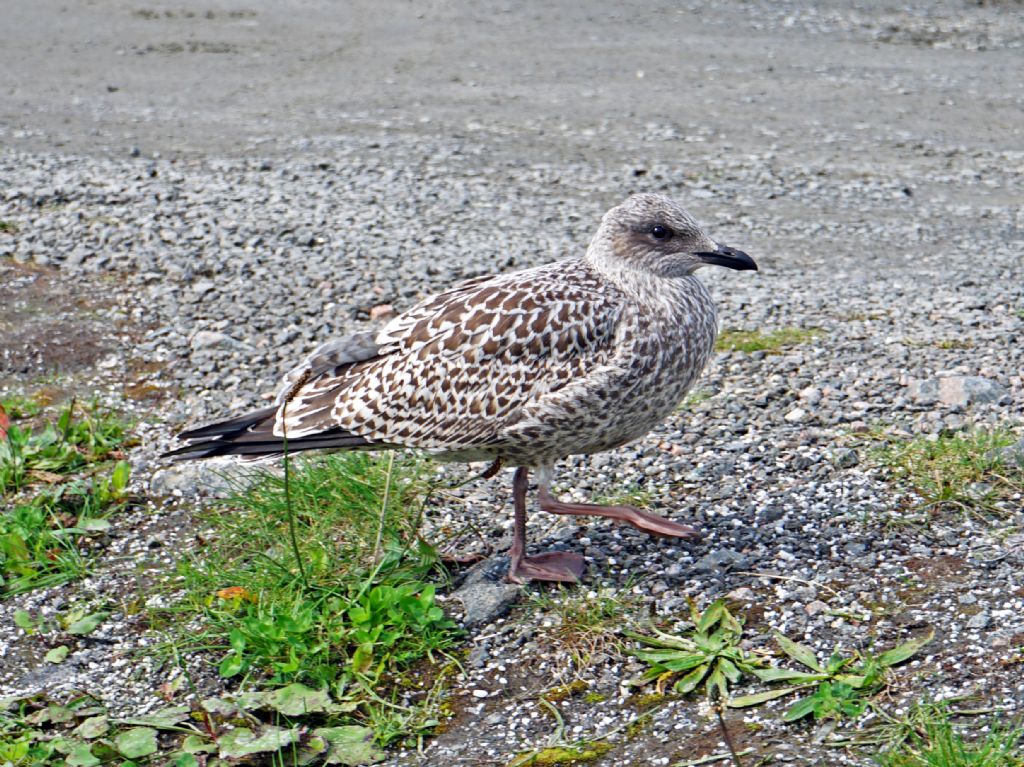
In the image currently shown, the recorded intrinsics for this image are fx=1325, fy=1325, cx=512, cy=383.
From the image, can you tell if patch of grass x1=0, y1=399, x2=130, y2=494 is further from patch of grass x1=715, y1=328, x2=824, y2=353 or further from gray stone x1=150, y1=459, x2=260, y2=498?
patch of grass x1=715, y1=328, x2=824, y2=353

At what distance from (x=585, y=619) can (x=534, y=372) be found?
3.17 feet

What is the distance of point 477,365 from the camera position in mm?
5238

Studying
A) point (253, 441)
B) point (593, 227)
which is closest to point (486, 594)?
point (253, 441)

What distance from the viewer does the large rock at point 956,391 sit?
6.37m

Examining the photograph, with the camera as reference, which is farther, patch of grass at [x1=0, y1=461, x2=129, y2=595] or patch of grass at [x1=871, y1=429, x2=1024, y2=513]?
patch of grass at [x1=0, y1=461, x2=129, y2=595]

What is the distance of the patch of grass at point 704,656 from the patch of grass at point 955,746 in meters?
0.64

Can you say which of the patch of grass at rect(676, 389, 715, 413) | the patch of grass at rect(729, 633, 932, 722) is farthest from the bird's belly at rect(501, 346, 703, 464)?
the patch of grass at rect(676, 389, 715, 413)

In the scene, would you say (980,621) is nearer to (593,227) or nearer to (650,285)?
(650,285)

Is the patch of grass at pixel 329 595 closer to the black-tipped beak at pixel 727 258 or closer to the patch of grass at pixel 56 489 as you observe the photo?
the patch of grass at pixel 56 489

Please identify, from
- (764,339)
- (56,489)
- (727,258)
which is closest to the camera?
(727,258)

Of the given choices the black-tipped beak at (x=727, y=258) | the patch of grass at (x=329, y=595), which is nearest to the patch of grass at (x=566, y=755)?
the patch of grass at (x=329, y=595)

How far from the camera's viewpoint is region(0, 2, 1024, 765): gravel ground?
16.4 ft

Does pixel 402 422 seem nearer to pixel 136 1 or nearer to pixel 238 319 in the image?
pixel 238 319

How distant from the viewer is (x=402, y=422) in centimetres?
529
